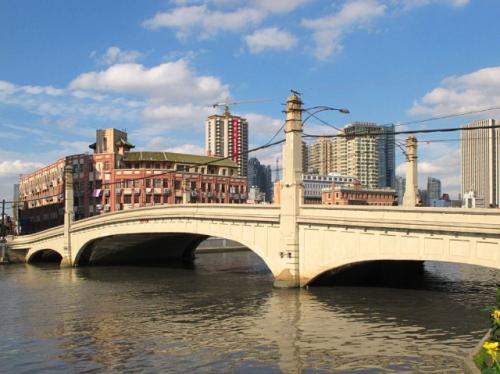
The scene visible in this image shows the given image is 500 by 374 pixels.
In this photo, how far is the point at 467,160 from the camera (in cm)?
16400

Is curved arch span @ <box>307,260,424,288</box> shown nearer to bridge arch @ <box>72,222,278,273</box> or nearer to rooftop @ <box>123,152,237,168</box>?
bridge arch @ <box>72,222,278,273</box>

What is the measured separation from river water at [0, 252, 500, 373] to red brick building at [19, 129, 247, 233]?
52.8m

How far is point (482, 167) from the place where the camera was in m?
151

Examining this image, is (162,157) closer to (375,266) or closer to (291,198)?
(375,266)

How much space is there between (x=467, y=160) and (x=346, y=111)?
145636mm

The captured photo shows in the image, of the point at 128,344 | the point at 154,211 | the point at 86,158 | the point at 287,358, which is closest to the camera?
the point at 287,358

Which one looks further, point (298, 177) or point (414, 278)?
point (414, 278)

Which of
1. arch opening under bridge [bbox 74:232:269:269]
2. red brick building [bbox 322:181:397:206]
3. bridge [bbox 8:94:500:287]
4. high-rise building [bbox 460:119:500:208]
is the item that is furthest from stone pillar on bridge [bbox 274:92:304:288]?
red brick building [bbox 322:181:397:206]

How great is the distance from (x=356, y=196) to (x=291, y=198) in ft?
434

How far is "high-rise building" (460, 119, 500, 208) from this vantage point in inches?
5394

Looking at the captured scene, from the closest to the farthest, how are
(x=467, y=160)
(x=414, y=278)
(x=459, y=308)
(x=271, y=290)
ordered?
(x=459, y=308), (x=271, y=290), (x=414, y=278), (x=467, y=160)

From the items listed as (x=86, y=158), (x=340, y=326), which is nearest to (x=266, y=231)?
(x=340, y=326)

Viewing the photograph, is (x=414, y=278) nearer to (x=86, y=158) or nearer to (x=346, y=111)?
(x=346, y=111)

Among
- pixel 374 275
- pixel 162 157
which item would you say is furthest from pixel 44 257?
pixel 374 275
